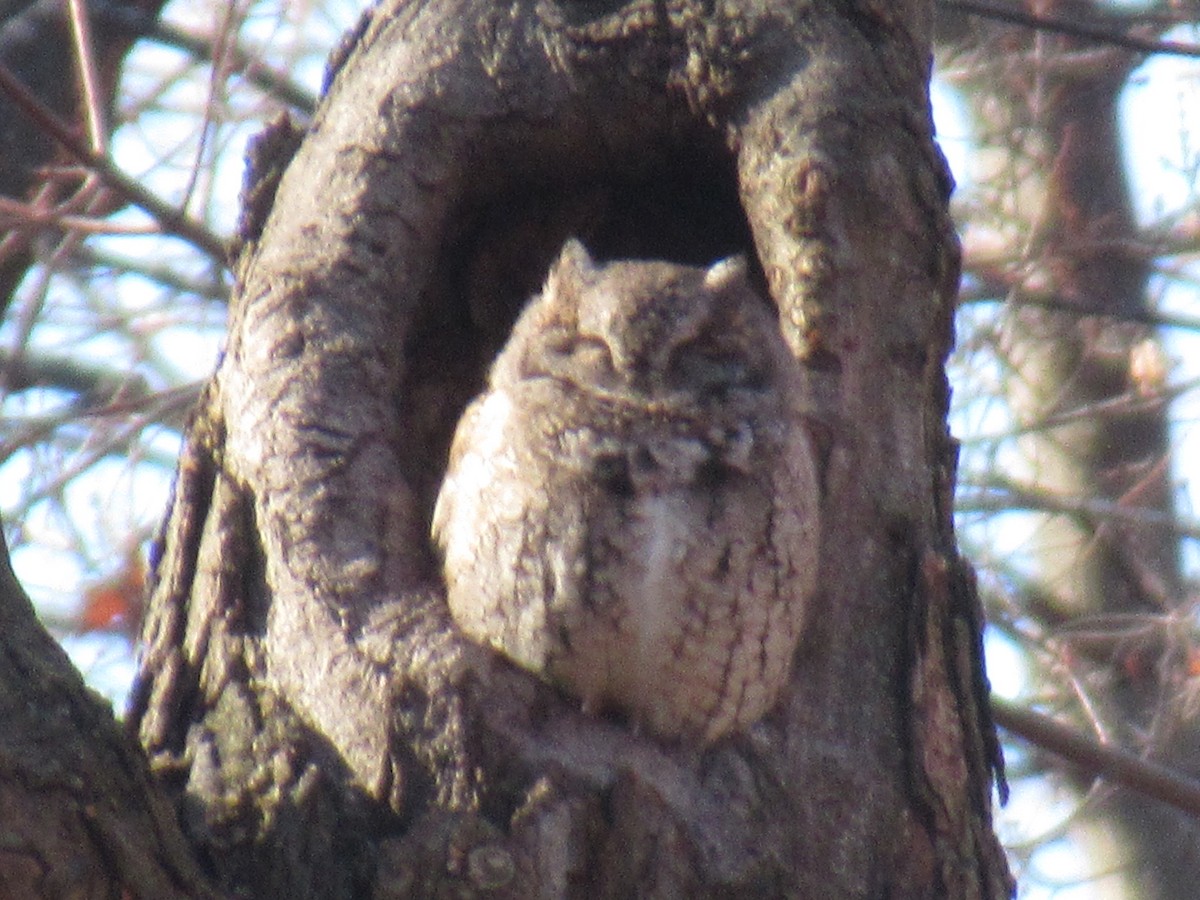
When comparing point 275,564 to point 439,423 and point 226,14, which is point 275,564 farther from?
point 226,14

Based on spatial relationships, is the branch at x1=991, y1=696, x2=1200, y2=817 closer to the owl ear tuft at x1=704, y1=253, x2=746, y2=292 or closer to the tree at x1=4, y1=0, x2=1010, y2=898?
the tree at x1=4, y1=0, x2=1010, y2=898

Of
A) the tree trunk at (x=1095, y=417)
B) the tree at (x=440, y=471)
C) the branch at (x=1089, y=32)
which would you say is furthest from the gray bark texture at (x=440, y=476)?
the tree trunk at (x=1095, y=417)

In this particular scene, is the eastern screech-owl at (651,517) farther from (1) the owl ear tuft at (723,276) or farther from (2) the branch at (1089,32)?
(2) the branch at (1089,32)

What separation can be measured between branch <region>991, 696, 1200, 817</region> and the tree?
0.59m

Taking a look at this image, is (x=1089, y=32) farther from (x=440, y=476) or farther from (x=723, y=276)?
(x=440, y=476)

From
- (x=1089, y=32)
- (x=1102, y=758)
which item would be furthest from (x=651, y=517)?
(x=1089, y=32)

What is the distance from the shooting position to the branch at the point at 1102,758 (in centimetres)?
276

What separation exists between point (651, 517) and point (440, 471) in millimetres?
700

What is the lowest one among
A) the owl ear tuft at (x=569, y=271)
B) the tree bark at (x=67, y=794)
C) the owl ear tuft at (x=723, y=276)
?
the tree bark at (x=67, y=794)

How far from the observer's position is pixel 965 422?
15.9 feet

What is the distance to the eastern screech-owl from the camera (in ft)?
7.15

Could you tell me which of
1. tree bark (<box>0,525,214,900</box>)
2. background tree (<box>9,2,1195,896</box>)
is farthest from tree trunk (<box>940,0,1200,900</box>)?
tree bark (<box>0,525,214,900</box>)

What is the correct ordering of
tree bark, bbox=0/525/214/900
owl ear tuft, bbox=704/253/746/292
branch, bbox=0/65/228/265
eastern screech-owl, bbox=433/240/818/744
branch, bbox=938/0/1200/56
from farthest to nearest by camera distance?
branch, bbox=938/0/1200/56 → branch, bbox=0/65/228/265 → owl ear tuft, bbox=704/253/746/292 → eastern screech-owl, bbox=433/240/818/744 → tree bark, bbox=0/525/214/900

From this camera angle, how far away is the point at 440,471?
281 cm
